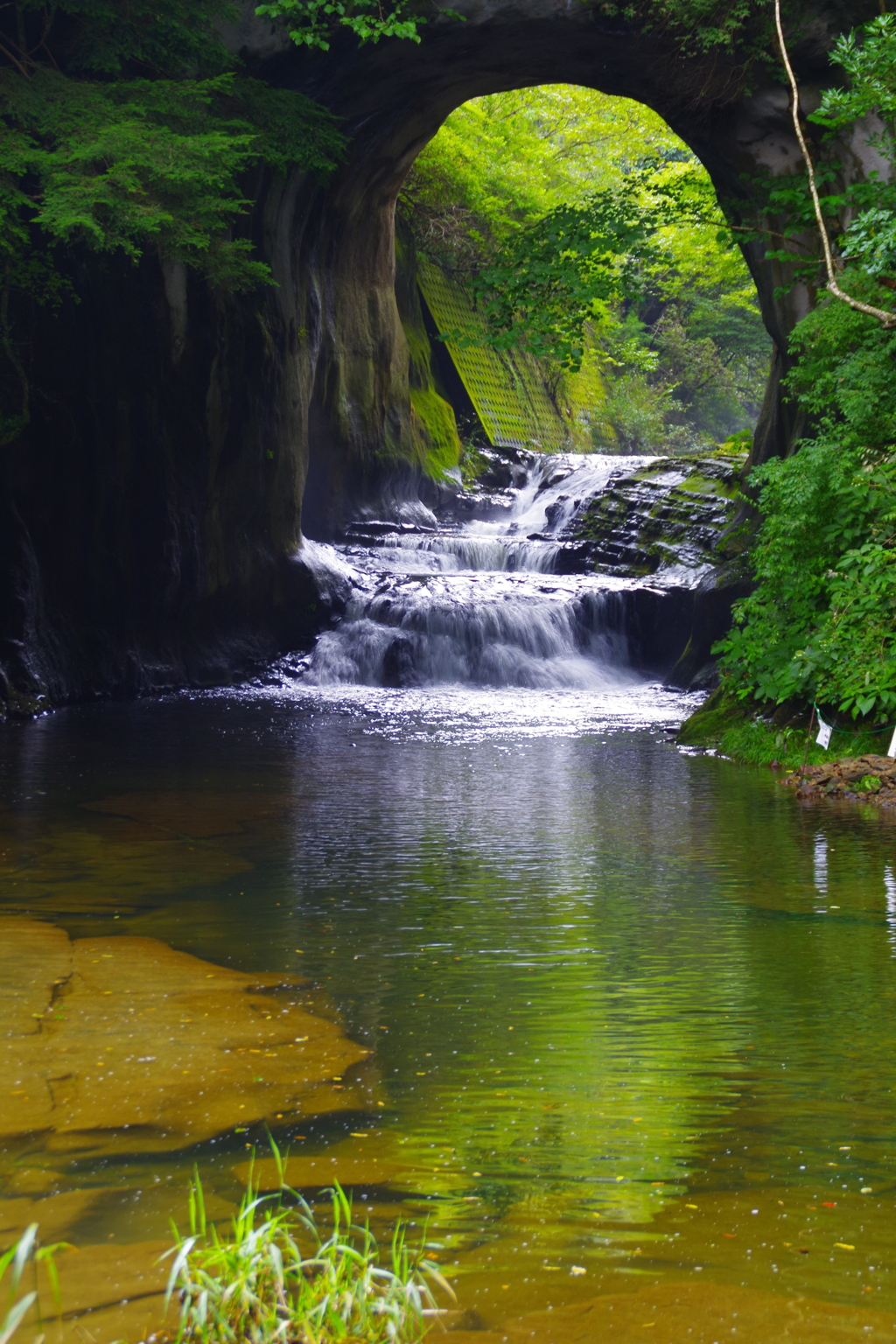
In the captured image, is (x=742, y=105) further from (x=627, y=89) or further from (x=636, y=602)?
(x=636, y=602)

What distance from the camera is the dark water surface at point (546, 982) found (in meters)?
2.22

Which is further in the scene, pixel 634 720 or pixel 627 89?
pixel 627 89

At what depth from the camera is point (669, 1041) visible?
333cm

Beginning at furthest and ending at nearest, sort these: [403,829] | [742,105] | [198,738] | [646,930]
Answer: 1. [742,105]
2. [198,738]
3. [403,829]
4. [646,930]

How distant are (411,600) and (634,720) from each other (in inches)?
231

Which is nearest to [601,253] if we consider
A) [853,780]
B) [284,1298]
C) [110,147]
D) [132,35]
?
[132,35]

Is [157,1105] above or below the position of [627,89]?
below

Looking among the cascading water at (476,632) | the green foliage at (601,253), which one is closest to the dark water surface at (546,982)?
the green foliage at (601,253)

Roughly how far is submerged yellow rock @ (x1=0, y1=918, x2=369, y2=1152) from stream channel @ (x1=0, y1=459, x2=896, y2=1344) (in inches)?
0.6

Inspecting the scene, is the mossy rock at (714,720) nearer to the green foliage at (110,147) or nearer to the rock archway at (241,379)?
the rock archway at (241,379)

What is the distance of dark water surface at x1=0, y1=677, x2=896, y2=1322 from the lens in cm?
222

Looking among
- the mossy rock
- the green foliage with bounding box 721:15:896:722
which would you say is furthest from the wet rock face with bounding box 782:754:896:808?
the mossy rock

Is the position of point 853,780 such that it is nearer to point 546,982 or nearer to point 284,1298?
point 546,982

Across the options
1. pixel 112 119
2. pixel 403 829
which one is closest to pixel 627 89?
pixel 112 119
